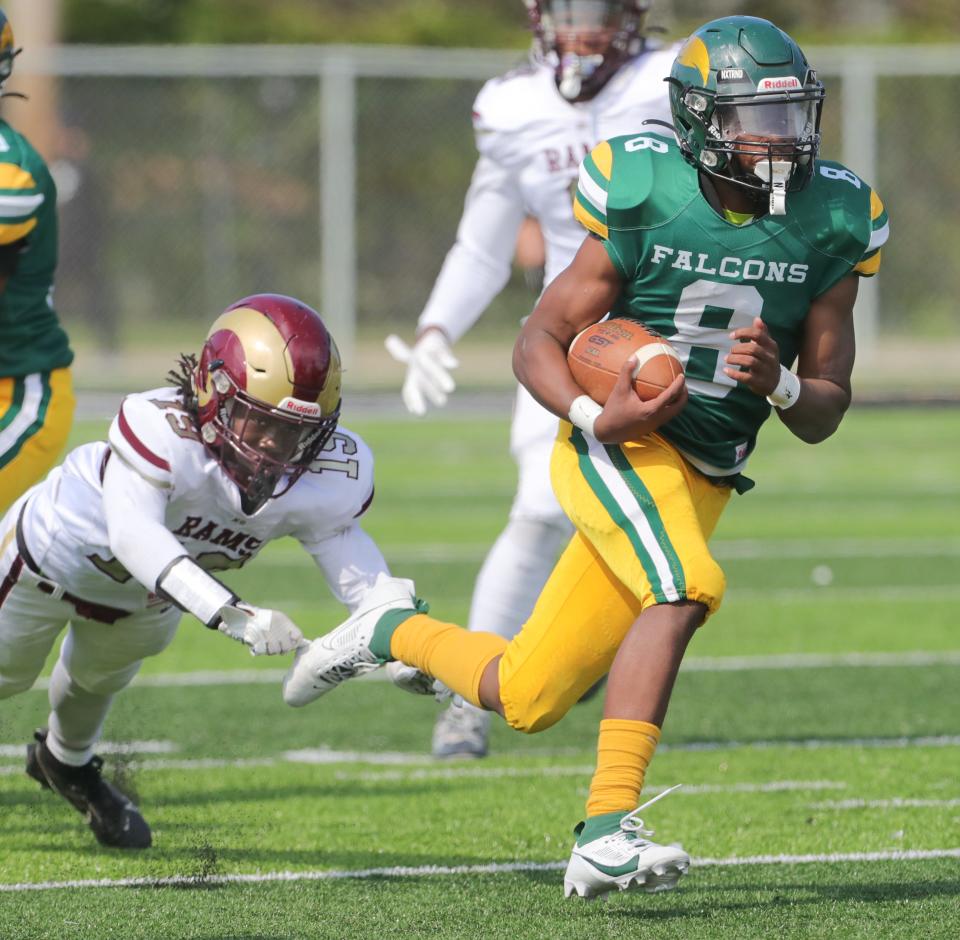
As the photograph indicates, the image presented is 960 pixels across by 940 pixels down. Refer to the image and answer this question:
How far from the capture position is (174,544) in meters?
3.53

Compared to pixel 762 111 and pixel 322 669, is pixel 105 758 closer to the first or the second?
pixel 322 669

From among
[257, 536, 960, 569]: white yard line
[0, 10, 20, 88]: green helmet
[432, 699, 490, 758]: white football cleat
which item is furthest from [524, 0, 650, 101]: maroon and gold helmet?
[257, 536, 960, 569]: white yard line

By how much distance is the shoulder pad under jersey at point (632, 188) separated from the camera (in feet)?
11.8

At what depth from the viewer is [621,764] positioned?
3.39m

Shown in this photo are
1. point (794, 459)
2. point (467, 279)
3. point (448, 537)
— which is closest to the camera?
point (467, 279)

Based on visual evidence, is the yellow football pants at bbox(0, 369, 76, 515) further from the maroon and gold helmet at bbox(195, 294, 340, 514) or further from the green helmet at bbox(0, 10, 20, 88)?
the maroon and gold helmet at bbox(195, 294, 340, 514)

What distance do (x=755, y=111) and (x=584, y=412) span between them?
0.67 meters

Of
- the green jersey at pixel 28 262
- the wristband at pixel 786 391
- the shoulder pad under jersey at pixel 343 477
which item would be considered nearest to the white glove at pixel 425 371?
the green jersey at pixel 28 262

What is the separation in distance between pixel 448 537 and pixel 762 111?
20.5 ft

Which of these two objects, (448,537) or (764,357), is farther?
(448,537)

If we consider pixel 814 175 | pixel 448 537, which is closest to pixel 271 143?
pixel 448 537

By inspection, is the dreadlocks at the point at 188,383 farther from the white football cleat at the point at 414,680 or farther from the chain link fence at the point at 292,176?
the chain link fence at the point at 292,176

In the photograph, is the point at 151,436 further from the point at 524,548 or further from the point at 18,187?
the point at 524,548

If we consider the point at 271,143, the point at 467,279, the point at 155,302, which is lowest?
the point at 155,302
